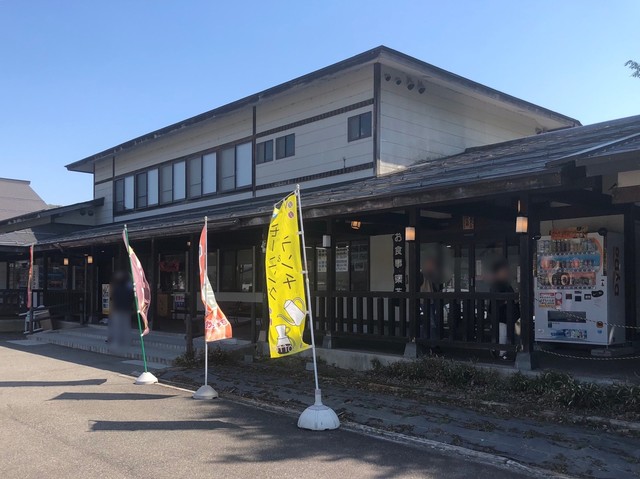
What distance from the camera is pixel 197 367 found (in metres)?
11.6

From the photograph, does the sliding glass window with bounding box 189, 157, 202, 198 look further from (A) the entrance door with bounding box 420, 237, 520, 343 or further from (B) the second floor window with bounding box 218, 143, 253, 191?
(A) the entrance door with bounding box 420, 237, 520, 343

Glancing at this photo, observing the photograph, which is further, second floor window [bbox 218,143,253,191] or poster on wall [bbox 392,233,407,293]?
second floor window [bbox 218,143,253,191]

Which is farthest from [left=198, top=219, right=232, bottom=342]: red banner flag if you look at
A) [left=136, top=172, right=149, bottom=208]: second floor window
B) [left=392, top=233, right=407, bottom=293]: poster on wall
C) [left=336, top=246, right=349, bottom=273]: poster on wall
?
[left=136, top=172, right=149, bottom=208]: second floor window

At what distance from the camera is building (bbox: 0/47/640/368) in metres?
8.57

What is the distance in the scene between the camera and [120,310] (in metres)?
14.6

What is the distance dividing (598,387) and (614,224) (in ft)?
14.0

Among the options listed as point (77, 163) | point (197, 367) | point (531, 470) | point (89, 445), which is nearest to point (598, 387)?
point (531, 470)

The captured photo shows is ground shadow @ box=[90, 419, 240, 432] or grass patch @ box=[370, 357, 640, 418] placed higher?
grass patch @ box=[370, 357, 640, 418]

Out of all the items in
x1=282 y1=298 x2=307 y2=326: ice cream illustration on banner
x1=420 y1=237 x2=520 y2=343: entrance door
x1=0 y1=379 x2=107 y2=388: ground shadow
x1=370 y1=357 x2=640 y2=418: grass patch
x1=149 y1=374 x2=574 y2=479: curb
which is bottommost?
x1=0 y1=379 x2=107 y2=388: ground shadow

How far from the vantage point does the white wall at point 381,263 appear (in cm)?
1339

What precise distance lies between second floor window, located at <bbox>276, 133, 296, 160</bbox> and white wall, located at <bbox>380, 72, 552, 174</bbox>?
300cm

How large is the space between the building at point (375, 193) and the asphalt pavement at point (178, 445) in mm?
3280

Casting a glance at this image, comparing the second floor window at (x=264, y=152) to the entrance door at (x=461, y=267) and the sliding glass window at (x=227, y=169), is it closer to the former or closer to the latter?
the sliding glass window at (x=227, y=169)

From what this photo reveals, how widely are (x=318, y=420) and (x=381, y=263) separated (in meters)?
7.30
